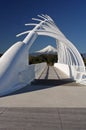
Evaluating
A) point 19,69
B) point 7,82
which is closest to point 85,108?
point 7,82

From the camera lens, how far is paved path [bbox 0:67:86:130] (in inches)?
266

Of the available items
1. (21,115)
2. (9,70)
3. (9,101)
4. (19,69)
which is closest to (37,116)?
(21,115)

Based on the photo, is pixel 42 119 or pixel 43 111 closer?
pixel 42 119

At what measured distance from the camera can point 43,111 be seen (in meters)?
8.42

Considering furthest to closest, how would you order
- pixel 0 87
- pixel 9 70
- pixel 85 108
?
pixel 9 70
pixel 0 87
pixel 85 108

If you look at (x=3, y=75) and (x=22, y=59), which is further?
(x=22, y=59)

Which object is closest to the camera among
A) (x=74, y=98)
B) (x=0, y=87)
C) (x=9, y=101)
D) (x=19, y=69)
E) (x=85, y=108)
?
(x=85, y=108)

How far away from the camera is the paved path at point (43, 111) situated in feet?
22.2

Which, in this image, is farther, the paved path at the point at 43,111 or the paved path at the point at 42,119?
the paved path at the point at 43,111

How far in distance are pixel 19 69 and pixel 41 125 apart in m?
8.26

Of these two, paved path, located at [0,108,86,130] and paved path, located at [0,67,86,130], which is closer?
paved path, located at [0,108,86,130]

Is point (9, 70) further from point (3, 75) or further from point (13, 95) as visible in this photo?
point (13, 95)

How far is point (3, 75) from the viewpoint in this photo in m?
12.5

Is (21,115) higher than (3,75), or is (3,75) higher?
(3,75)
